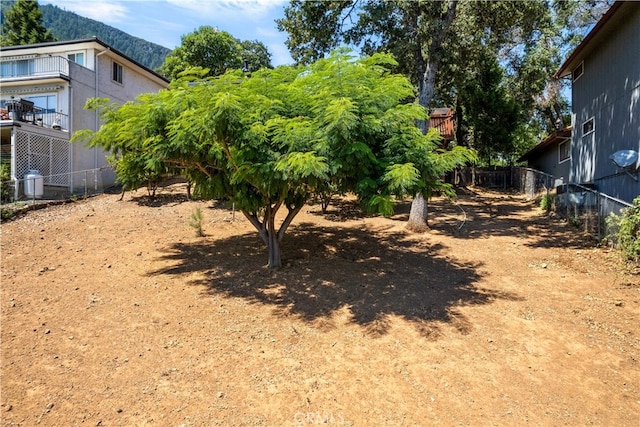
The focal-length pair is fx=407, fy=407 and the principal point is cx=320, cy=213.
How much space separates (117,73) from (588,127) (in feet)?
75.0

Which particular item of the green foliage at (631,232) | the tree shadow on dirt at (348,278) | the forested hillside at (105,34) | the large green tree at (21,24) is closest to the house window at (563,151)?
the green foliage at (631,232)

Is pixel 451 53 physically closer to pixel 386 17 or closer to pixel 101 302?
pixel 386 17

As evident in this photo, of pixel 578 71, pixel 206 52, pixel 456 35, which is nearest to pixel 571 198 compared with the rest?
pixel 578 71

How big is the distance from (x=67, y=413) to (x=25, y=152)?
17.0 m

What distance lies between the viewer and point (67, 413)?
14.5 ft

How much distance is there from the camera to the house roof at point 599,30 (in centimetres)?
1117

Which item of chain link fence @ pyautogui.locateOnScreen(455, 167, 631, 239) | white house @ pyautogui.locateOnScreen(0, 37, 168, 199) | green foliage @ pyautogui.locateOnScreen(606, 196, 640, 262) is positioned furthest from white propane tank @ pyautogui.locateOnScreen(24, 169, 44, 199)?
chain link fence @ pyautogui.locateOnScreen(455, 167, 631, 239)

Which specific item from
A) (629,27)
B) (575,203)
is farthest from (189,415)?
(629,27)

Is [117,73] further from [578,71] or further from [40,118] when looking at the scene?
[578,71]

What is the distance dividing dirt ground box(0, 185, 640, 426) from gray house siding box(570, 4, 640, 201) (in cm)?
301

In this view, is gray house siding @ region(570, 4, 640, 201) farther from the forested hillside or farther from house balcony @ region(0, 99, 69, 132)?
the forested hillside

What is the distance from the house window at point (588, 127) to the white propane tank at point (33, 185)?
2104cm

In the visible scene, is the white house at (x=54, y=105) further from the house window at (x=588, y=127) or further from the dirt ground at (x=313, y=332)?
the house window at (x=588, y=127)

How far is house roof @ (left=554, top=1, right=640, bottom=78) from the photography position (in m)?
11.2
